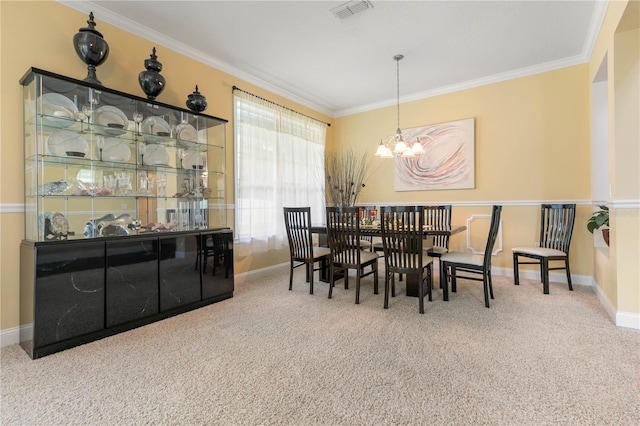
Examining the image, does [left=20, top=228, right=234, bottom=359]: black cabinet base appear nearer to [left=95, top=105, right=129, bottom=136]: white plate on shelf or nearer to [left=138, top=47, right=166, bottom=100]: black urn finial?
[left=95, top=105, right=129, bottom=136]: white plate on shelf

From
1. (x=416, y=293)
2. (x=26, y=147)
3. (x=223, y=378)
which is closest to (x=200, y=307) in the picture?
(x=223, y=378)

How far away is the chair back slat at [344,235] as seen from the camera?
3.07 metres

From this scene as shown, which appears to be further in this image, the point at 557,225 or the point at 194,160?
the point at 557,225

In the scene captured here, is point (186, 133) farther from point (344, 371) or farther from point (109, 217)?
point (344, 371)

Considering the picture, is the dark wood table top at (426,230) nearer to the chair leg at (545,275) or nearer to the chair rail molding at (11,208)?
the chair leg at (545,275)

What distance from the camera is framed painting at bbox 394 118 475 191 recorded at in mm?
4430

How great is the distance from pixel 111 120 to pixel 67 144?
1.31ft

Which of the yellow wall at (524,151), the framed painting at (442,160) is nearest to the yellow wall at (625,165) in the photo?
the yellow wall at (524,151)

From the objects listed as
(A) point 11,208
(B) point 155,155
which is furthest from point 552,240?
(A) point 11,208

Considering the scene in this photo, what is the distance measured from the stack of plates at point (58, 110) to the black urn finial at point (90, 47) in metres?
0.25

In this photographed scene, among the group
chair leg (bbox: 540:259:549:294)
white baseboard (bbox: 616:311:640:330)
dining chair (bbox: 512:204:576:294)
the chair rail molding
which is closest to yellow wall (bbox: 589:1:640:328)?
white baseboard (bbox: 616:311:640:330)

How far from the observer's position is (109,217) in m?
2.64

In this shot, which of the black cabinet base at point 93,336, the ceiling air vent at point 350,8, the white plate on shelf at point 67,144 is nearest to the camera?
the black cabinet base at point 93,336

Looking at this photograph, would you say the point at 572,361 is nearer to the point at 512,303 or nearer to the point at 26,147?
the point at 512,303
